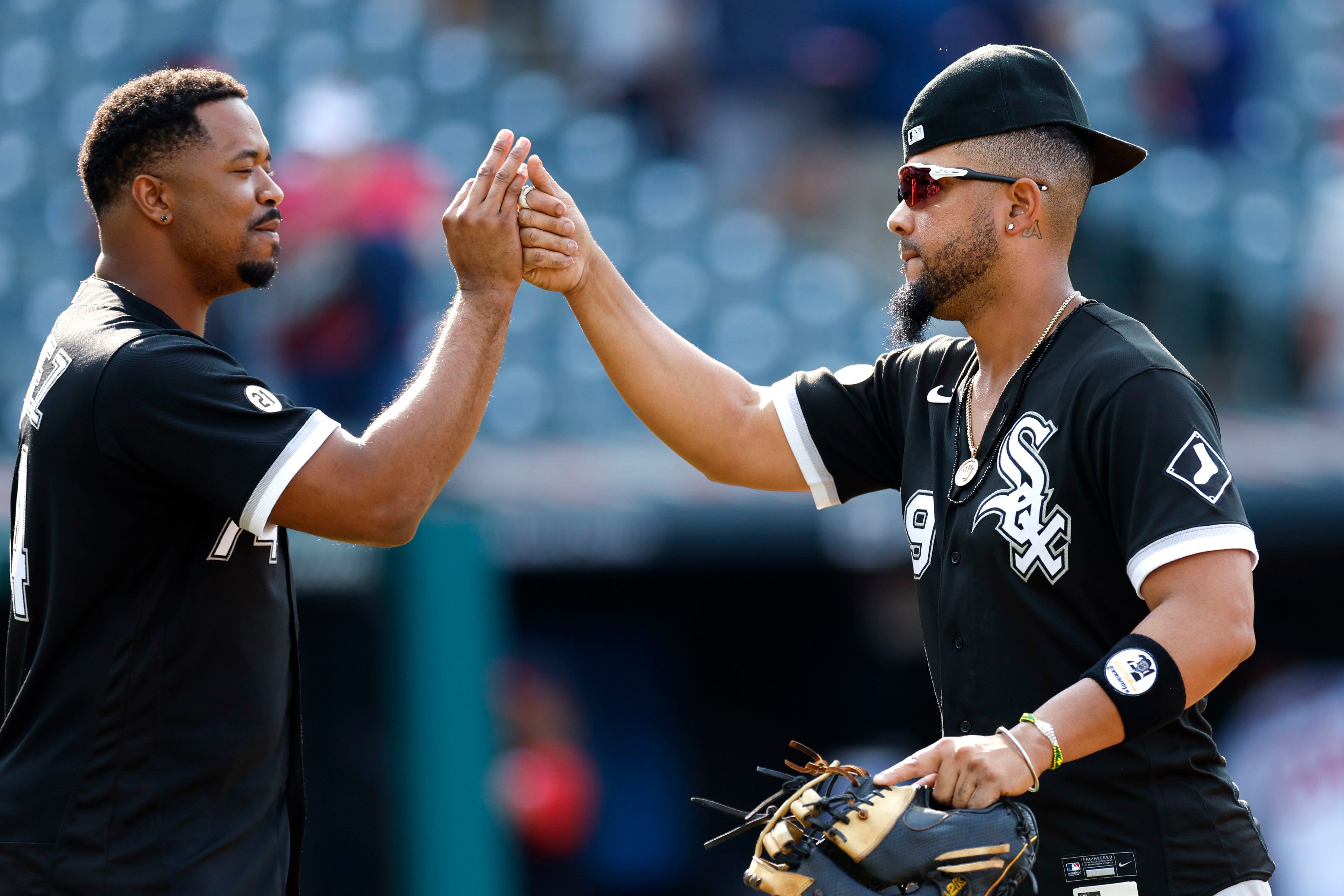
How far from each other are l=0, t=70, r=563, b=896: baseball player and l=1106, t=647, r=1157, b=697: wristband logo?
1.17 m

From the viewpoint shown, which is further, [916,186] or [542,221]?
[542,221]

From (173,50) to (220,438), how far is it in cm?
671

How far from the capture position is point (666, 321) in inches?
311

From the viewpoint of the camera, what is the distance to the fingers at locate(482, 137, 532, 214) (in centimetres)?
302

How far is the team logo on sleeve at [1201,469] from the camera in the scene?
8.13 feet

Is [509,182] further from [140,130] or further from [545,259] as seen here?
[140,130]

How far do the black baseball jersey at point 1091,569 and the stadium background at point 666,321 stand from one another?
378 cm

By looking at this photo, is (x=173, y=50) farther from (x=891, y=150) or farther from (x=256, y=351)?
(x=891, y=150)

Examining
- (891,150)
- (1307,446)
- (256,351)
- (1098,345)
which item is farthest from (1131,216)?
(1098,345)

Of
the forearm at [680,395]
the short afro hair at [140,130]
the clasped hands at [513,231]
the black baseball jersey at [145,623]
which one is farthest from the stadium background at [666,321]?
the black baseball jersey at [145,623]

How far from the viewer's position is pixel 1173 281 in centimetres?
831

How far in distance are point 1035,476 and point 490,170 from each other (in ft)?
4.08

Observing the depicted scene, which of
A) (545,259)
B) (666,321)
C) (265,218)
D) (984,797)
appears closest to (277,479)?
(265,218)

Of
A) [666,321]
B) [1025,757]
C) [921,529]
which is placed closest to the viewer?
[1025,757]
